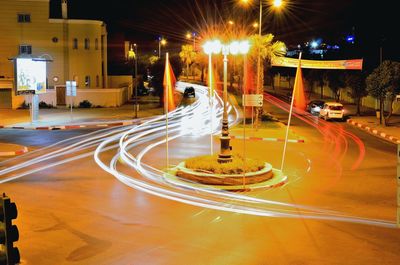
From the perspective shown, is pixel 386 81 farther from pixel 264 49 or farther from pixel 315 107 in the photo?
pixel 315 107

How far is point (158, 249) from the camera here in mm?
9828

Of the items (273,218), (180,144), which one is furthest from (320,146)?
(273,218)

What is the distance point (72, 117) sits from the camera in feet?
124

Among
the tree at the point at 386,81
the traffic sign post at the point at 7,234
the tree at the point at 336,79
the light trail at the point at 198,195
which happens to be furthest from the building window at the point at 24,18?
the traffic sign post at the point at 7,234

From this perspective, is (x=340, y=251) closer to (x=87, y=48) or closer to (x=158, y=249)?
(x=158, y=249)

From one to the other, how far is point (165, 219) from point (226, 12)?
163 ft

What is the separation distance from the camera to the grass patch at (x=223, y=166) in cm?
1611

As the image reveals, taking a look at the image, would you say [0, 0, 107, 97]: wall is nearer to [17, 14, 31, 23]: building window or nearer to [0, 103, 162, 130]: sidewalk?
[17, 14, 31, 23]: building window

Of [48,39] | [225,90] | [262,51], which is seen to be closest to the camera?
[225,90]

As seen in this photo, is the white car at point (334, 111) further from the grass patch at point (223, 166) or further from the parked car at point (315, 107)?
the grass patch at point (223, 166)

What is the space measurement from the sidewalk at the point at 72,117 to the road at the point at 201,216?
12109 mm

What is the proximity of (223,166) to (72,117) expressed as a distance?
23467mm

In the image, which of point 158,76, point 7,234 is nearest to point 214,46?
point 7,234

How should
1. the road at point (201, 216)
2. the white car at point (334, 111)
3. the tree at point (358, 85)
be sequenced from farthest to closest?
the tree at point (358, 85)
the white car at point (334, 111)
the road at point (201, 216)
